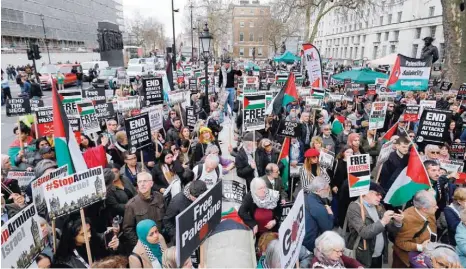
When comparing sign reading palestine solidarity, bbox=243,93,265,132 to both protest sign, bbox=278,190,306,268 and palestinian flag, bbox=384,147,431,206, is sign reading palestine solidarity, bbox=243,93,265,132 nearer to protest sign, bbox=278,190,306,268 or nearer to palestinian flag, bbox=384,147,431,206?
palestinian flag, bbox=384,147,431,206

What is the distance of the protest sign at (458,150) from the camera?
6.37m

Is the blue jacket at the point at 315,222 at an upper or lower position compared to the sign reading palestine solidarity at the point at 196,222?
lower

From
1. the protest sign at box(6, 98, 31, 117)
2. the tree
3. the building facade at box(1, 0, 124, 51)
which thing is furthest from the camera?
the building facade at box(1, 0, 124, 51)

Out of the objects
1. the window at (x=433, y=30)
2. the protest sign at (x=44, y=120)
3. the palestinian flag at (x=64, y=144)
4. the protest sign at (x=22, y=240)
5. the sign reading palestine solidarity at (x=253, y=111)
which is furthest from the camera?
the window at (x=433, y=30)

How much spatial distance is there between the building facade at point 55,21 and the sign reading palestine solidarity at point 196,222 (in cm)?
4906

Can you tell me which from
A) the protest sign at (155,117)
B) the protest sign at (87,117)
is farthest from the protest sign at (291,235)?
the protest sign at (87,117)

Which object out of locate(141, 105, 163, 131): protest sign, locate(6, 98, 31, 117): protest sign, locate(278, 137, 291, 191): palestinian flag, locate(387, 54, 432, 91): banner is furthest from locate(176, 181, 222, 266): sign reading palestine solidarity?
locate(387, 54, 432, 91): banner

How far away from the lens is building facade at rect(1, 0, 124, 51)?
48.2m

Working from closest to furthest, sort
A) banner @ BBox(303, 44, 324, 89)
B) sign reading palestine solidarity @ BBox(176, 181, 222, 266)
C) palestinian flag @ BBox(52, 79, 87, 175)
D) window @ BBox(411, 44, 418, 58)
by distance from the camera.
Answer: sign reading palestine solidarity @ BBox(176, 181, 222, 266), palestinian flag @ BBox(52, 79, 87, 175), banner @ BBox(303, 44, 324, 89), window @ BBox(411, 44, 418, 58)

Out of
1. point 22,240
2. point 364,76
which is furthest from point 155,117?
point 364,76

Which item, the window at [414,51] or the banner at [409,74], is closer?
the banner at [409,74]

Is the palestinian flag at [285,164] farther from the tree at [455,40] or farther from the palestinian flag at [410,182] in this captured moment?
the tree at [455,40]

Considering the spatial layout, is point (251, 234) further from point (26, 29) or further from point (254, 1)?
point (254, 1)

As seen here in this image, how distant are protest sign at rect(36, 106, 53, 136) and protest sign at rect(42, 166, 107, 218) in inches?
164
